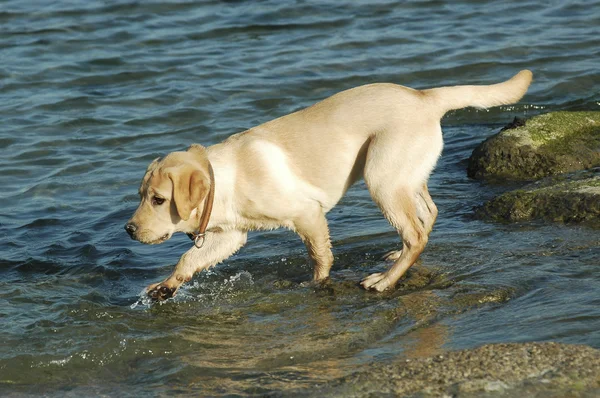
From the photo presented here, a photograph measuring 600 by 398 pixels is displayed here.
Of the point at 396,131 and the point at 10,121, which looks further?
the point at 10,121

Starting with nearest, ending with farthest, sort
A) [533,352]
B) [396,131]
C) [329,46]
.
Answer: [533,352] → [396,131] → [329,46]

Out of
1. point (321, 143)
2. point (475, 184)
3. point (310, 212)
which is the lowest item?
point (475, 184)

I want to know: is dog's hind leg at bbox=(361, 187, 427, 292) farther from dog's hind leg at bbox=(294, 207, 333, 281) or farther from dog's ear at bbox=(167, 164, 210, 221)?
dog's ear at bbox=(167, 164, 210, 221)

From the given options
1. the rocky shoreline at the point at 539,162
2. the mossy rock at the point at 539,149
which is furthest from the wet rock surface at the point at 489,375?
the mossy rock at the point at 539,149

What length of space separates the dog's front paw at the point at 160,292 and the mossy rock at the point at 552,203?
2729 mm

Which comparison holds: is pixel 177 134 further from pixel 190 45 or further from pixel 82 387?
pixel 82 387

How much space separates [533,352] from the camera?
4.68m

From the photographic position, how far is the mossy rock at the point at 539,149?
28.8ft

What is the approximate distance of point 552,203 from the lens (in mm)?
7535

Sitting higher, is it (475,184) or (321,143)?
(321,143)

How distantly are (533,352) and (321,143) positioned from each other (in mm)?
Answer: 2590

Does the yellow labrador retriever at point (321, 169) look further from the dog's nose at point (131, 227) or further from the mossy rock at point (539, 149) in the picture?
the mossy rock at point (539, 149)

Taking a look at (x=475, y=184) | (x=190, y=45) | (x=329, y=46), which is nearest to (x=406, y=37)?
(x=329, y=46)

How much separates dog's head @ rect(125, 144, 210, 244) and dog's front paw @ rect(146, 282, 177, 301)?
533 millimetres
